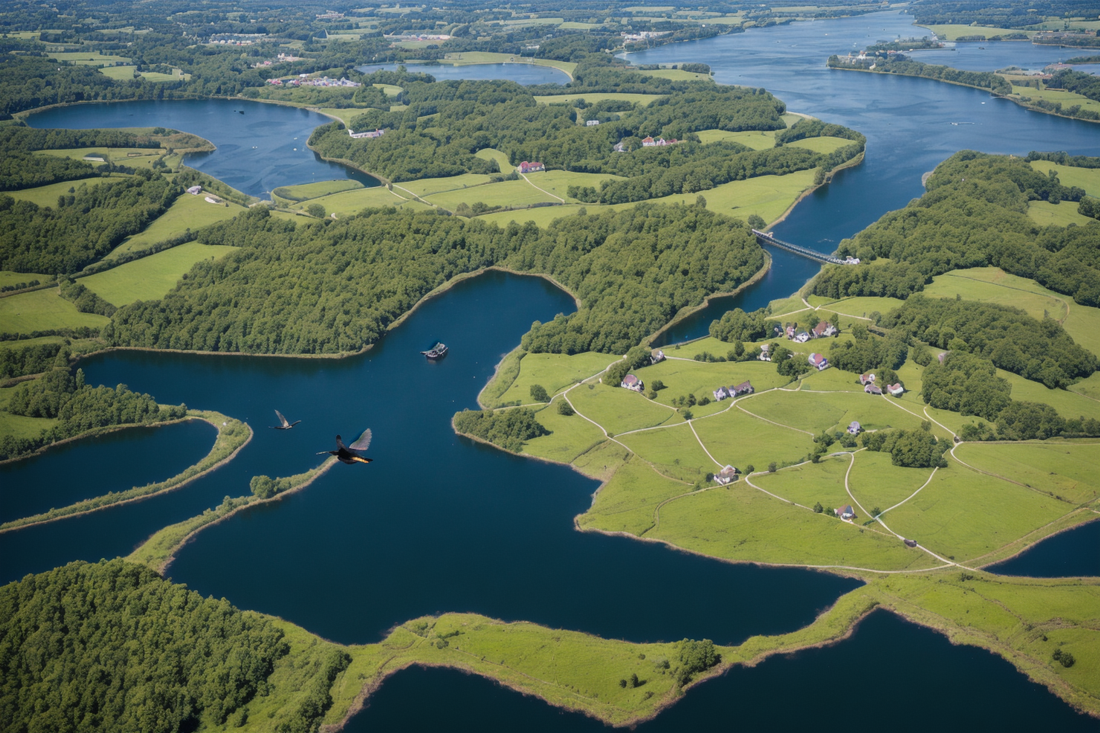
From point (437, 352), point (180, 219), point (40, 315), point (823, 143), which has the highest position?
point (823, 143)

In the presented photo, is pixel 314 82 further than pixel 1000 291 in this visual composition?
Yes

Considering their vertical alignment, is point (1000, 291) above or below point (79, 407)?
above

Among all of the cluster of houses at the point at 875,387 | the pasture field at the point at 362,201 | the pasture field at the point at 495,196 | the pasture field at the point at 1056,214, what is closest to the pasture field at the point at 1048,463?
the cluster of houses at the point at 875,387

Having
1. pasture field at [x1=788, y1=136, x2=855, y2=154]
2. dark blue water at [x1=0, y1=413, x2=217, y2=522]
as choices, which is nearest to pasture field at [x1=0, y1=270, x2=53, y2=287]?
dark blue water at [x1=0, y1=413, x2=217, y2=522]

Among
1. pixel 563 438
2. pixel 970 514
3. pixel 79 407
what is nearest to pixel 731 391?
pixel 563 438

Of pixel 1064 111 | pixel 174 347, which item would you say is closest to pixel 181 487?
pixel 174 347

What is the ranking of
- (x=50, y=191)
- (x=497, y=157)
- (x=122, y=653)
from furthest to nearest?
(x=497, y=157) → (x=50, y=191) → (x=122, y=653)

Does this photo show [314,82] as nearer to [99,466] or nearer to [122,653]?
[99,466]

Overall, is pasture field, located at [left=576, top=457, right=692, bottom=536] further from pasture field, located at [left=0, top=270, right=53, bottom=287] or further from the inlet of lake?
pasture field, located at [left=0, top=270, right=53, bottom=287]
